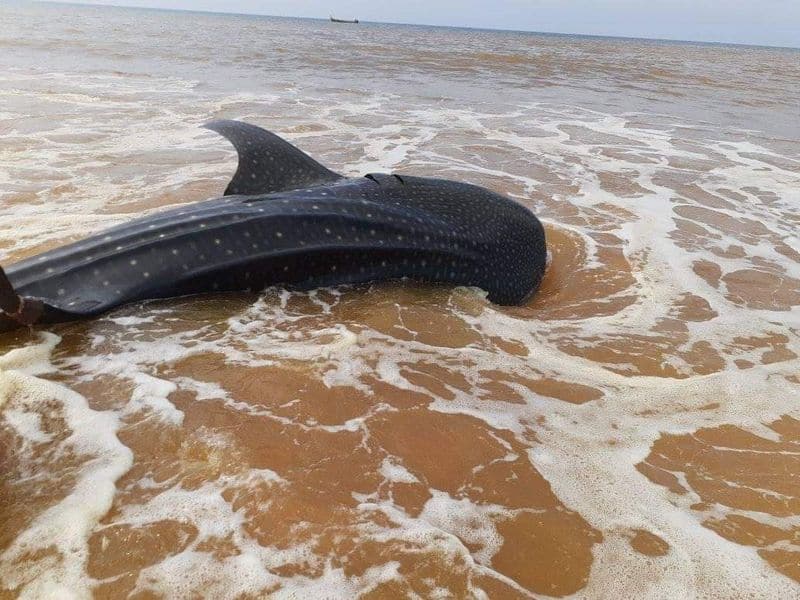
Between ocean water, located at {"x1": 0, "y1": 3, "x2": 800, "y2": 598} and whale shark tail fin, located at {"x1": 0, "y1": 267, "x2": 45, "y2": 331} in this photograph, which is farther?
whale shark tail fin, located at {"x1": 0, "y1": 267, "x2": 45, "y2": 331}

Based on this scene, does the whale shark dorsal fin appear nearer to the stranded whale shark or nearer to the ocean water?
the stranded whale shark

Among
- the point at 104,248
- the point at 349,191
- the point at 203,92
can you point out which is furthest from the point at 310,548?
the point at 203,92

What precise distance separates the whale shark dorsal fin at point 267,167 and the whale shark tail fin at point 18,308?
2222 millimetres

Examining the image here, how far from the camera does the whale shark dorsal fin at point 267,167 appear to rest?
17.1 feet

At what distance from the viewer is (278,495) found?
2.44 m

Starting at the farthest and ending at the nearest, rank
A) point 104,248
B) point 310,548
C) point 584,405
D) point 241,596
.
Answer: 1. point 104,248
2. point 584,405
3. point 310,548
4. point 241,596

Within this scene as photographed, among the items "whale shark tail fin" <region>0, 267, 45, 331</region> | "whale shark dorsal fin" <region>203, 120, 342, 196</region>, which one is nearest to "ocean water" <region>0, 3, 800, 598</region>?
"whale shark tail fin" <region>0, 267, 45, 331</region>

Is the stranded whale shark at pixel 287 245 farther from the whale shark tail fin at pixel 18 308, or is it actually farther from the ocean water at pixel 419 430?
the ocean water at pixel 419 430

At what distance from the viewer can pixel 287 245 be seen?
165 inches

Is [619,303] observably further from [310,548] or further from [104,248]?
[104,248]

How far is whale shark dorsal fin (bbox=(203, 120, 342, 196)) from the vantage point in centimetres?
520

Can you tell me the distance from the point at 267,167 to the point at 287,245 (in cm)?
141

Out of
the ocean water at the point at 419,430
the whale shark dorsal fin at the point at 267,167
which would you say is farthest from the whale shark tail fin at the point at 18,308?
the whale shark dorsal fin at the point at 267,167

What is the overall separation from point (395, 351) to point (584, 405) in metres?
1.23
